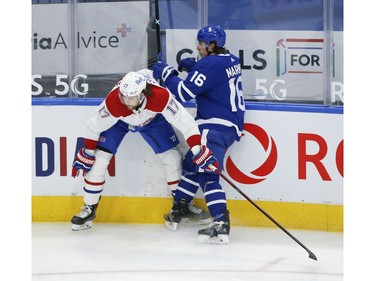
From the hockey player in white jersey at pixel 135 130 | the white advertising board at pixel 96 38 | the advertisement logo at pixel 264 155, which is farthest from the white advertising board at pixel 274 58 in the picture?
the hockey player in white jersey at pixel 135 130

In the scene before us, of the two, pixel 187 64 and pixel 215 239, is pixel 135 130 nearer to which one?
pixel 187 64

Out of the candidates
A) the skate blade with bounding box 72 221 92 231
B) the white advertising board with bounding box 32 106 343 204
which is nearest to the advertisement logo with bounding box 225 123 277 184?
the white advertising board with bounding box 32 106 343 204

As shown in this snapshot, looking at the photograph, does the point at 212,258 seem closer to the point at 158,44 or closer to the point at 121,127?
the point at 121,127

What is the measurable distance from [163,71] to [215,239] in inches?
37.0

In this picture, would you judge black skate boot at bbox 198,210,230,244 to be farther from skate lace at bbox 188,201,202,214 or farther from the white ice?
skate lace at bbox 188,201,202,214

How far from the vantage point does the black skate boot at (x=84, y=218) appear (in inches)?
170

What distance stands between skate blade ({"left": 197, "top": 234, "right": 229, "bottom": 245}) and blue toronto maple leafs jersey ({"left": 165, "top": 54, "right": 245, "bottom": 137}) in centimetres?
58

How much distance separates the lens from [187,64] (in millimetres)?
4398

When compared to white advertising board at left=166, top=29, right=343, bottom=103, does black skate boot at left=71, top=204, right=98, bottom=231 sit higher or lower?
lower

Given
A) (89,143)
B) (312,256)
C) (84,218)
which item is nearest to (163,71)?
(89,143)

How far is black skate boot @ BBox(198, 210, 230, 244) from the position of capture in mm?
4098

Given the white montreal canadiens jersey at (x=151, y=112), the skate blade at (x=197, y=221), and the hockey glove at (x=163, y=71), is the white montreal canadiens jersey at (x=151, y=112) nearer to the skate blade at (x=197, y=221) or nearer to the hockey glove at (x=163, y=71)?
the hockey glove at (x=163, y=71)

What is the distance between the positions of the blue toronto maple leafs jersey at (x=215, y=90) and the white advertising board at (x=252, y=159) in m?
0.16
